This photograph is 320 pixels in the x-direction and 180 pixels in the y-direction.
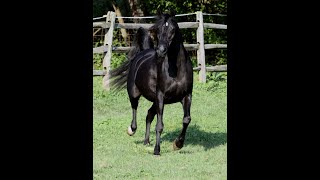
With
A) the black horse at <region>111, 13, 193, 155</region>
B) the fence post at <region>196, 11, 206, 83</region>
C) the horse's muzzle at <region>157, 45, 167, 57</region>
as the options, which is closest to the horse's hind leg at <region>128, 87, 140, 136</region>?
the black horse at <region>111, 13, 193, 155</region>

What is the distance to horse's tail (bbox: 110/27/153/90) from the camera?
11070 mm

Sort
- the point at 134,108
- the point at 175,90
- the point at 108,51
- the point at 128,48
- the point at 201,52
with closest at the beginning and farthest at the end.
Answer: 1. the point at 175,90
2. the point at 134,108
3. the point at 108,51
4. the point at 128,48
5. the point at 201,52

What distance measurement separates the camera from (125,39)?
21.8 metres

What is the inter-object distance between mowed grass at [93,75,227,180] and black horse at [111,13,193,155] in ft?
1.09

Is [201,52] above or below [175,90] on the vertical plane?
above

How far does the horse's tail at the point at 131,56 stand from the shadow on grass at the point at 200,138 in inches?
45.9

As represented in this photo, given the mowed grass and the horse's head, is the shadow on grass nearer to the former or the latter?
the mowed grass

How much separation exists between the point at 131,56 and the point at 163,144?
2040mm

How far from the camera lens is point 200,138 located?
1009 cm

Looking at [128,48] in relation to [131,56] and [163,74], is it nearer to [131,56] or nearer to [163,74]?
[131,56]

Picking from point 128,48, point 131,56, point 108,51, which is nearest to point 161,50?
point 131,56

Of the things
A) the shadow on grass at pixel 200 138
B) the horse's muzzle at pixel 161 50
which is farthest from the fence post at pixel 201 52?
the horse's muzzle at pixel 161 50

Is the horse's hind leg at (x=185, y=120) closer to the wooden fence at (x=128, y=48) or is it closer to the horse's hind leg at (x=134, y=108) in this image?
the horse's hind leg at (x=134, y=108)
